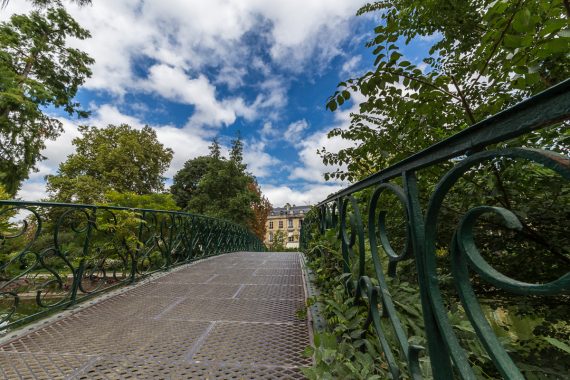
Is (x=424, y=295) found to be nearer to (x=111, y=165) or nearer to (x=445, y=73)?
(x=445, y=73)

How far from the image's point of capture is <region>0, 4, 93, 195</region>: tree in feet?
35.8

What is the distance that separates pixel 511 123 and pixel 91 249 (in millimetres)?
4733

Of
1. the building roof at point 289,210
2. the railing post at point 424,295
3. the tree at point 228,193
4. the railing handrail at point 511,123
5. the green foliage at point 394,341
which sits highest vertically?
the building roof at point 289,210

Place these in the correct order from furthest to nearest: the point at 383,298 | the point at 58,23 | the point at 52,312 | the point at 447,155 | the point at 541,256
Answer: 1. the point at 58,23
2. the point at 52,312
3. the point at 541,256
4. the point at 383,298
5. the point at 447,155

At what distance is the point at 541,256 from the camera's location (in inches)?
70.9

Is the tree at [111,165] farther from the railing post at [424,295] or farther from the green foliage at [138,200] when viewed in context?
the railing post at [424,295]

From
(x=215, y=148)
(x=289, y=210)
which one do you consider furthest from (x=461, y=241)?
(x=289, y=210)

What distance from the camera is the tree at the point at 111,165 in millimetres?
15117

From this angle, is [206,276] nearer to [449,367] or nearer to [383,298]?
[383,298]

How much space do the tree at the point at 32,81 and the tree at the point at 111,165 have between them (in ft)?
7.81

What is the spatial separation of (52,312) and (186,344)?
4.81 feet

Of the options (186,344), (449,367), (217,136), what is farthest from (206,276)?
(217,136)

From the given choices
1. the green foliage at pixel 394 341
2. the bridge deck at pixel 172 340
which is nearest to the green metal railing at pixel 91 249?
the bridge deck at pixel 172 340

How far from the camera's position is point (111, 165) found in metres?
18.2
